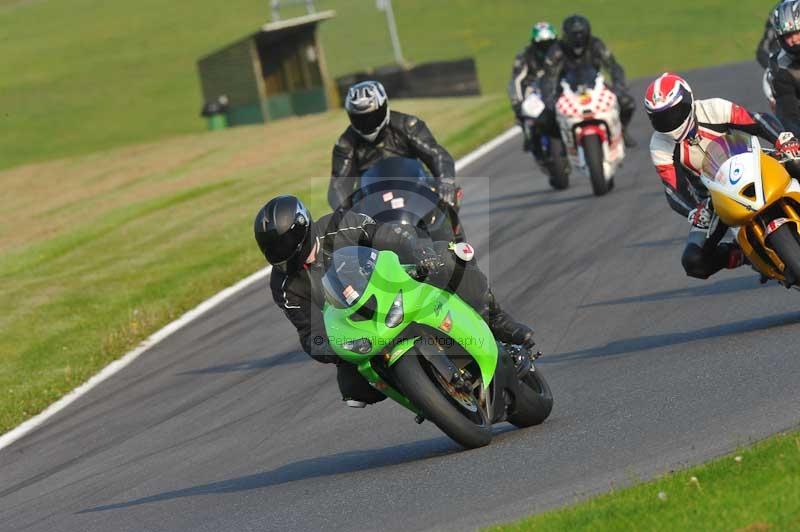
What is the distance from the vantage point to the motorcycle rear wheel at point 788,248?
8031 mm

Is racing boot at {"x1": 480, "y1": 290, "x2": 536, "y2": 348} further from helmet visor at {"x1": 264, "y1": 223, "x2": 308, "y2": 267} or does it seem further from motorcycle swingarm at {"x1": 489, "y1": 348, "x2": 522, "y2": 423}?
helmet visor at {"x1": 264, "y1": 223, "x2": 308, "y2": 267}

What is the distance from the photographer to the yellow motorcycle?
26.6 feet

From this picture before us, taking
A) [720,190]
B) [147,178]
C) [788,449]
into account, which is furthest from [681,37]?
[788,449]

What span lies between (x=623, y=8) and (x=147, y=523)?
39.6 m

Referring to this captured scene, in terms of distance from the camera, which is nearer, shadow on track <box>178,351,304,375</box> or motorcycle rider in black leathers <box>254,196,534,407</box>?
motorcycle rider in black leathers <box>254,196,534,407</box>

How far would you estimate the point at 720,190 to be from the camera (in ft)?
27.1

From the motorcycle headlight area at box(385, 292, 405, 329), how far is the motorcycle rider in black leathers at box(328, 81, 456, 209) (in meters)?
3.65

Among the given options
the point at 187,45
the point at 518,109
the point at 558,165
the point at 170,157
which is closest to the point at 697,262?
the point at 558,165

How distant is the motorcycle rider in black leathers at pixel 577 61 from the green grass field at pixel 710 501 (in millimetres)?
10966

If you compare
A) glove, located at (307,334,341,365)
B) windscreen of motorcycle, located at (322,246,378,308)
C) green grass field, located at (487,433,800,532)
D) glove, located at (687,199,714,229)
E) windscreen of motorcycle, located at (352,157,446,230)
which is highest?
windscreen of motorcycle, located at (322,246,378,308)

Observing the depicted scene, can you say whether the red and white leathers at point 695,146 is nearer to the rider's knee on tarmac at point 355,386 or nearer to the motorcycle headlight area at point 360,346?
the rider's knee on tarmac at point 355,386

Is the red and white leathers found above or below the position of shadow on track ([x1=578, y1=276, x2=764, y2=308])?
above

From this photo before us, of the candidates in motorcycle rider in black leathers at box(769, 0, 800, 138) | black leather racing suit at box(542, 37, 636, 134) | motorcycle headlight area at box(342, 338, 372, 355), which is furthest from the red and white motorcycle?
motorcycle headlight area at box(342, 338, 372, 355)

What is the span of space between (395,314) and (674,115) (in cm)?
290
